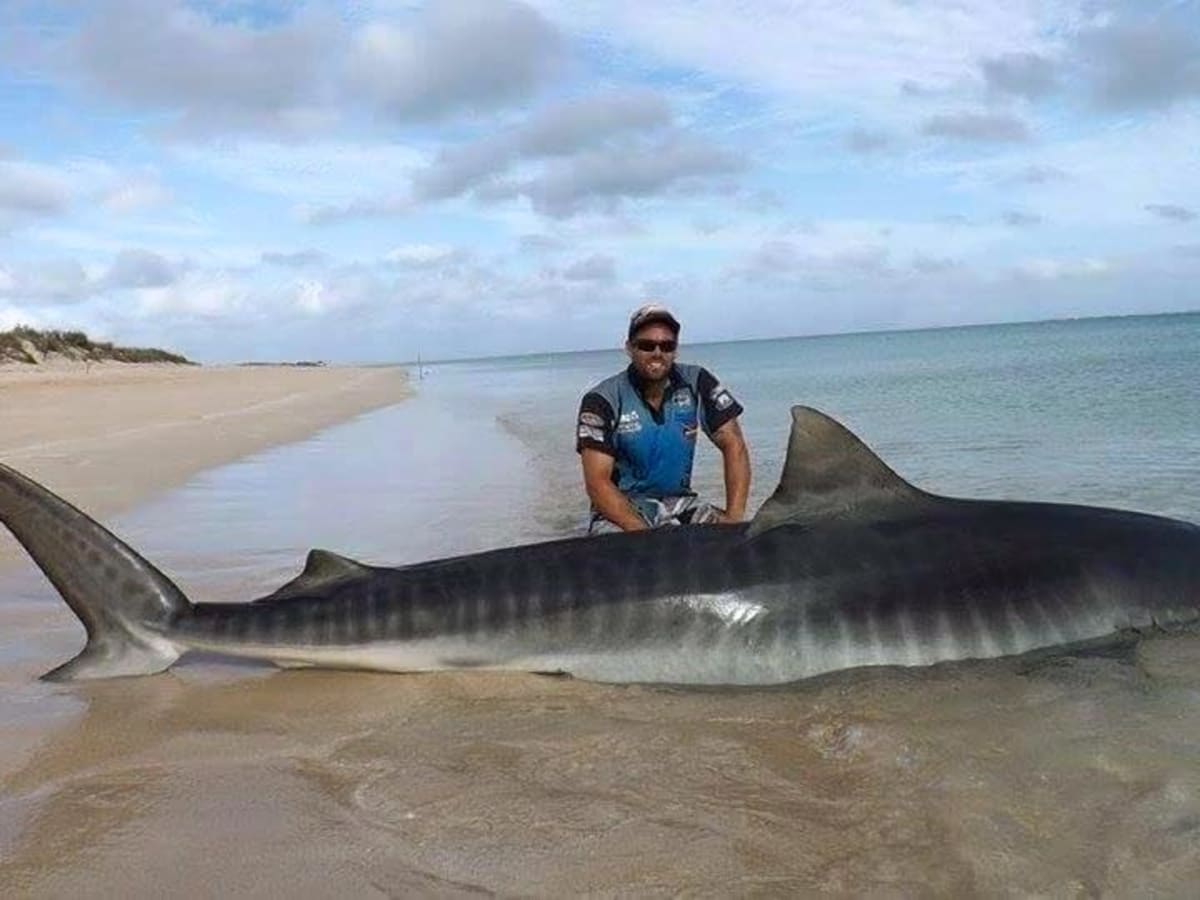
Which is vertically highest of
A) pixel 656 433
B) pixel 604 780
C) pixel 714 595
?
pixel 656 433

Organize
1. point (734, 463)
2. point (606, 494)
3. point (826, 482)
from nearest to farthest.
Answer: point (826, 482) < point (606, 494) < point (734, 463)

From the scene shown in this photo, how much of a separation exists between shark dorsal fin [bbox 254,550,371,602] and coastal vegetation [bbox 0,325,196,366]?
37655mm

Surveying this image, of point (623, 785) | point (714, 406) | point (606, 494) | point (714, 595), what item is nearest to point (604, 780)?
point (623, 785)

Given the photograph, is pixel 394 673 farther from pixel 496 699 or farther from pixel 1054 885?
pixel 1054 885

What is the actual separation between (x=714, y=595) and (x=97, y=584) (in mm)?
2239

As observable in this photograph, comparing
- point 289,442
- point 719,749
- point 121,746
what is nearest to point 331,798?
point 121,746

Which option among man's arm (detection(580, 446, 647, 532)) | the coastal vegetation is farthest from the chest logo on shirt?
the coastal vegetation

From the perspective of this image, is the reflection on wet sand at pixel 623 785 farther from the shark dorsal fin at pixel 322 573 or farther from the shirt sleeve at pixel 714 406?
the shirt sleeve at pixel 714 406

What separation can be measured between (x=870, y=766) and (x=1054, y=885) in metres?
0.83

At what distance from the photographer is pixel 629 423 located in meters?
6.08

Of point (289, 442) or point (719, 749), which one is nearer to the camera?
→ point (719, 749)

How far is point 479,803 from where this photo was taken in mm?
3021

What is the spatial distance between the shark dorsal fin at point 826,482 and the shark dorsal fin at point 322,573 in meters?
1.52

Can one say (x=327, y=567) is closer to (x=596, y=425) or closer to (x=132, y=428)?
(x=596, y=425)
